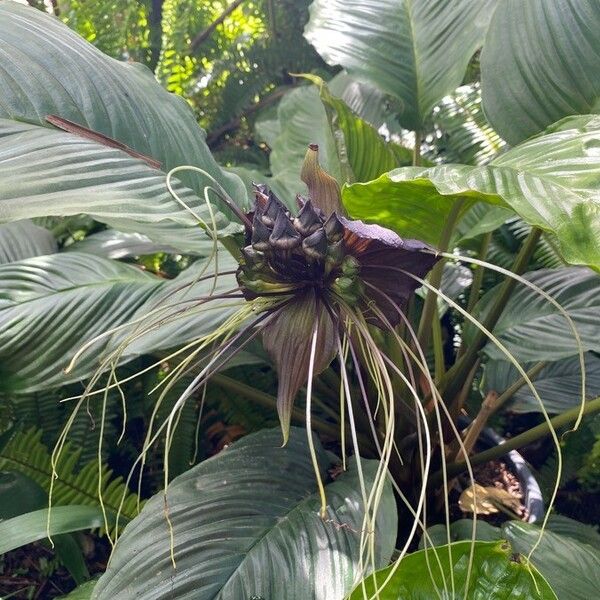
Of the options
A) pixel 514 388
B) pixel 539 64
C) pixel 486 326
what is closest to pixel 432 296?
pixel 486 326

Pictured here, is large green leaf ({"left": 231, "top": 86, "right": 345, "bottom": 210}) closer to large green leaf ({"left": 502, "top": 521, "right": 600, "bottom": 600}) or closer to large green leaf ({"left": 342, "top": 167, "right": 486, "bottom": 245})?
large green leaf ({"left": 342, "top": 167, "right": 486, "bottom": 245})

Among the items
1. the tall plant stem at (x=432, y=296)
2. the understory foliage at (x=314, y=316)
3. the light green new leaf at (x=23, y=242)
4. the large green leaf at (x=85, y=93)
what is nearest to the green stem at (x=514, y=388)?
the understory foliage at (x=314, y=316)

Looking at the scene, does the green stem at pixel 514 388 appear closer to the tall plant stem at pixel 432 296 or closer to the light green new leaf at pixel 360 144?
the tall plant stem at pixel 432 296

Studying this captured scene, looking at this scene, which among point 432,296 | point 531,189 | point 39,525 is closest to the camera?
point 531,189

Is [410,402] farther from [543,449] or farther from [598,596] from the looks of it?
[543,449]

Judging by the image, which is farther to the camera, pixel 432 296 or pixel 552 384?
pixel 552 384

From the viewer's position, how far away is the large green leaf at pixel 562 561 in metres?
0.63

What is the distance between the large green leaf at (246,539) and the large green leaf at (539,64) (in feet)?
1.59

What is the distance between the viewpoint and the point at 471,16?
96 centimetres

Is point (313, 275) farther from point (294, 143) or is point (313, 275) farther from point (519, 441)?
point (294, 143)

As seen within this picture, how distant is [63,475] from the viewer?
2.85ft

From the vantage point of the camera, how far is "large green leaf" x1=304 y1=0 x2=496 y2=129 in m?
0.94

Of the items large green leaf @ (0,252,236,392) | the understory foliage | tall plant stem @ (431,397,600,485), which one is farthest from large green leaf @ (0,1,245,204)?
tall plant stem @ (431,397,600,485)

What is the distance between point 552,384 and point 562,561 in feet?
1.38
